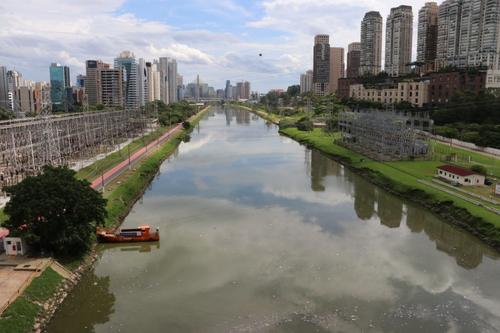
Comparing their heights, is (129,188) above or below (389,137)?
below

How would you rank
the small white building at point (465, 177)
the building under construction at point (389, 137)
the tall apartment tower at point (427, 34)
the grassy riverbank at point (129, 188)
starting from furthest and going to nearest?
the tall apartment tower at point (427, 34) < the building under construction at point (389, 137) < the small white building at point (465, 177) < the grassy riverbank at point (129, 188)

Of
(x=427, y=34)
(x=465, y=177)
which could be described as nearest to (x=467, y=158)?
(x=465, y=177)

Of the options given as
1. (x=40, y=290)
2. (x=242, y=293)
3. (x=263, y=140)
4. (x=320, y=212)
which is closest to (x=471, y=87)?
(x=263, y=140)

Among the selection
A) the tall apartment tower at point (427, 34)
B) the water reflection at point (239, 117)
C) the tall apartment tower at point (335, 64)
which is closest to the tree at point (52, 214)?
the water reflection at point (239, 117)

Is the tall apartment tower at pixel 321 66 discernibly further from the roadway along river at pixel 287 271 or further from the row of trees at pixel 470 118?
the roadway along river at pixel 287 271

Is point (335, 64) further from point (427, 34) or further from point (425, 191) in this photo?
point (425, 191)
